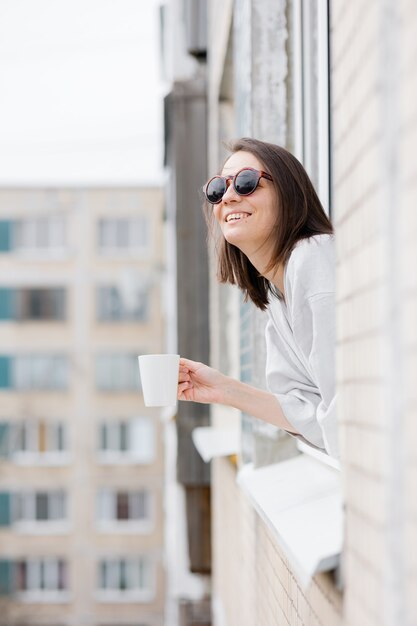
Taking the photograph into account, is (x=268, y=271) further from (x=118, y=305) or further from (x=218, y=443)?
(x=118, y=305)

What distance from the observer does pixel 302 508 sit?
2930mm

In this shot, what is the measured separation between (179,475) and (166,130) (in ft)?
10.2

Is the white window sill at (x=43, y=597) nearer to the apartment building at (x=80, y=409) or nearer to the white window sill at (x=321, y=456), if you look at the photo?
the apartment building at (x=80, y=409)

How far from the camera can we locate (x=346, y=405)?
7.02 ft

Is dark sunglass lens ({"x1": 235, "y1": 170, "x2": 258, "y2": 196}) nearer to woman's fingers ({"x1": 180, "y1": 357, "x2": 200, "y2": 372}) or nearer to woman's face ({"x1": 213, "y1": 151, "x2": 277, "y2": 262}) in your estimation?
woman's face ({"x1": 213, "y1": 151, "x2": 277, "y2": 262})

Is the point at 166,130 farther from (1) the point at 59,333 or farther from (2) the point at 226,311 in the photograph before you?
(1) the point at 59,333

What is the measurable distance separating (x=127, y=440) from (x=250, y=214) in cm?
3783

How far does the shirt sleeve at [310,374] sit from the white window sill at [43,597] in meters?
37.5

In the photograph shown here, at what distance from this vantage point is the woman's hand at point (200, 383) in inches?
127

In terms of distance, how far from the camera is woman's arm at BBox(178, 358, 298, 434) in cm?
319

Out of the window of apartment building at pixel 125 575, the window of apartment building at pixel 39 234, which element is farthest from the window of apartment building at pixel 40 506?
the window of apartment building at pixel 39 234

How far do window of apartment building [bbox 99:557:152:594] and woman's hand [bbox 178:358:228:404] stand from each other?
3747 centimetres

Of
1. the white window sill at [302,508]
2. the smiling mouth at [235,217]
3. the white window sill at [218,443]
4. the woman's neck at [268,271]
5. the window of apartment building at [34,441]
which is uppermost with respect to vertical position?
→ the smiling mouth at [235,217]

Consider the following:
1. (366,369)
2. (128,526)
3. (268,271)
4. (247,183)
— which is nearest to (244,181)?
(247,183)
